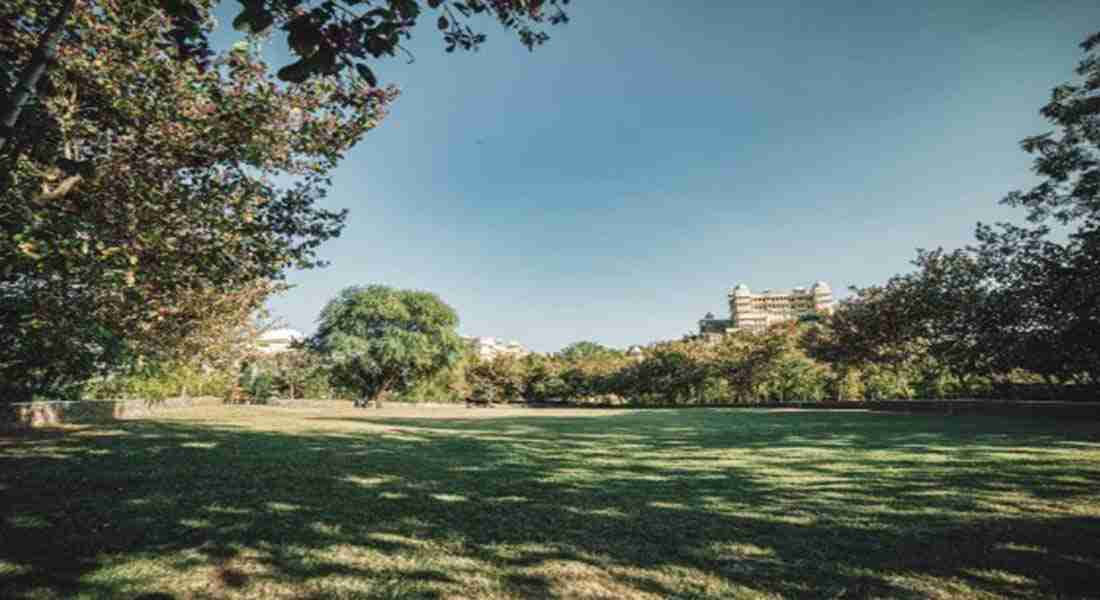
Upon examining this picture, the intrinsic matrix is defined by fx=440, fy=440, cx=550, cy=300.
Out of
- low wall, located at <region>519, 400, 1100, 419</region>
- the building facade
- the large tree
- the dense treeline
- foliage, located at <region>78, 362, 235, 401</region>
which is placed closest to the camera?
the large tree

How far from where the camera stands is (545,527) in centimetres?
478

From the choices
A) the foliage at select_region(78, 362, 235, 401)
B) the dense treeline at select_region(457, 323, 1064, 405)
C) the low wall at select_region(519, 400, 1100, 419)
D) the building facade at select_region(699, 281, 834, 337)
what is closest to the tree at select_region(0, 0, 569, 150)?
the foliage at select_region(78, 362, 235, 401)

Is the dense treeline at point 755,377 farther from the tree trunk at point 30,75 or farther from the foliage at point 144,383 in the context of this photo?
the foliage at point 144,383

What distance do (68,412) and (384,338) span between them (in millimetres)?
26743

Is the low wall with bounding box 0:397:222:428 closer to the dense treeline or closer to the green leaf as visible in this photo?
the green leaf

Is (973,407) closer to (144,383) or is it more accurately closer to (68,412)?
(68,412)

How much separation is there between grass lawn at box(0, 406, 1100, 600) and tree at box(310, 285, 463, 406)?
114 feet

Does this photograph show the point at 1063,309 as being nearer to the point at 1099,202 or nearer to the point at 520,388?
the point at 1099,202

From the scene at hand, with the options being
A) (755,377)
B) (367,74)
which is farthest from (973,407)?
(367,74)

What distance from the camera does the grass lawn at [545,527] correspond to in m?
3.38

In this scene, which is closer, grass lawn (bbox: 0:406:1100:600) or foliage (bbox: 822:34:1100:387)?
grass lawn (bbox: 0:406:1100:600)

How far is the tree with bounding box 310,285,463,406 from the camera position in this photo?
43281 millimetres

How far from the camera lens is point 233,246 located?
8.33m

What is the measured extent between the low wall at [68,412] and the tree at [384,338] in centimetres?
1921
